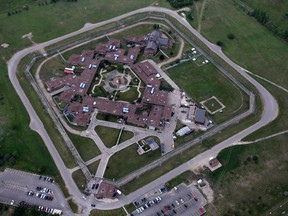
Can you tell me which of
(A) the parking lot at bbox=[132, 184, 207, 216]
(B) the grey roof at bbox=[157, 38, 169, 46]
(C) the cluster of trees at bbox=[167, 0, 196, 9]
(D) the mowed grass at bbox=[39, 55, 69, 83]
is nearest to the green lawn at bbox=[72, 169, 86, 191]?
(A) the parking lot at bbox=[132, 184, 207, 216]

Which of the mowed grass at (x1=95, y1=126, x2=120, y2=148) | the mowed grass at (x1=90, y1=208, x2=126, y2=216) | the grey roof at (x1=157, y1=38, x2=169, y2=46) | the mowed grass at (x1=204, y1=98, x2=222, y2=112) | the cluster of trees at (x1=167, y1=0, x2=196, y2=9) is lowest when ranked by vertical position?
the mowed grass at (x1=90, y1=208, x2=126, y2=216)

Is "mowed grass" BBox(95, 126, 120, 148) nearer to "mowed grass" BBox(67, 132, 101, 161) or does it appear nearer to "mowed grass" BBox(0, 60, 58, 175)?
"mowed grass" BBox(67, 132, 101, 161)

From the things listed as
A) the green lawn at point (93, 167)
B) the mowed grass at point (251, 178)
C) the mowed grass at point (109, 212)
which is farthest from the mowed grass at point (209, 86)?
the mowed grass at point (109, 212)

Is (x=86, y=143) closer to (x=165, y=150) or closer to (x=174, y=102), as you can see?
(x=165, y=150)

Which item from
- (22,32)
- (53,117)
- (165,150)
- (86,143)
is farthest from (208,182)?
(22,32)

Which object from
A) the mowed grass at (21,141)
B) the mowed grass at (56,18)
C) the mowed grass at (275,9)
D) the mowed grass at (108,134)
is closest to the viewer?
the mowed grass at (21,141)

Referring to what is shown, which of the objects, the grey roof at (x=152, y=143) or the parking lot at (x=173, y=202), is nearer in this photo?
the parking lot at (x=173, y=202)

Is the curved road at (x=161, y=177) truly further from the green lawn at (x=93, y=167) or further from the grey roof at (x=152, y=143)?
the grey roof at (x=152, y=143)

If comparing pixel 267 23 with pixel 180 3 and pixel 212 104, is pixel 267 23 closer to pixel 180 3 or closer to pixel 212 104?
pixel 180 3
